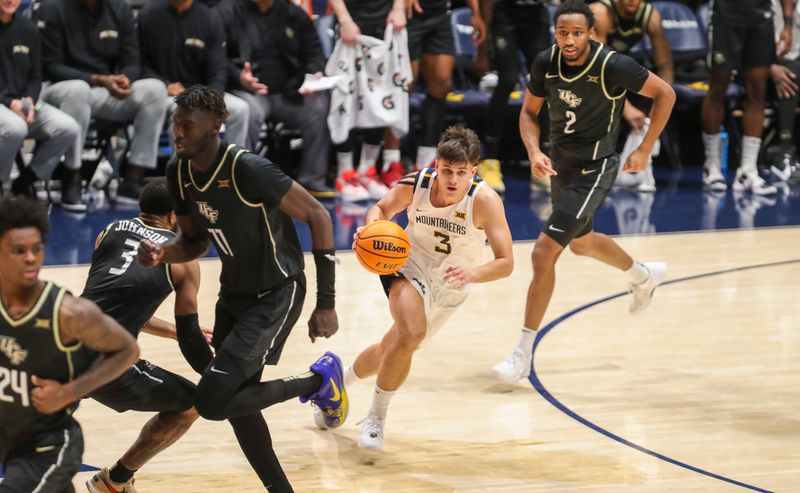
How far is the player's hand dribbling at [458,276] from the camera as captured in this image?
5039 millimetres

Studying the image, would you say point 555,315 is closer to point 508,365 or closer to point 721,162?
point 508,365

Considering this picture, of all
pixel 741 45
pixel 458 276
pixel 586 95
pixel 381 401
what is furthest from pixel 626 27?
pixel 381 401

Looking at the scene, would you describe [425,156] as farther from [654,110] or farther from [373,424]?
[373,424]

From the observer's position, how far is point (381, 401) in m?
5.21

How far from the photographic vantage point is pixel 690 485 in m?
4.75

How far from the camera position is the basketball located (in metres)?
5.08

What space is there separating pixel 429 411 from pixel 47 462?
91.4 inches

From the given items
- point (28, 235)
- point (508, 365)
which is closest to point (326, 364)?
point (508, 365)

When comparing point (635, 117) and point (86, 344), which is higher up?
point (86, 344)

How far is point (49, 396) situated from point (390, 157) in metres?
7.68

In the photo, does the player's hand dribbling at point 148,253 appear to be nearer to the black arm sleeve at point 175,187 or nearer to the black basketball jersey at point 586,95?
the black arm sleeve at point 175,187

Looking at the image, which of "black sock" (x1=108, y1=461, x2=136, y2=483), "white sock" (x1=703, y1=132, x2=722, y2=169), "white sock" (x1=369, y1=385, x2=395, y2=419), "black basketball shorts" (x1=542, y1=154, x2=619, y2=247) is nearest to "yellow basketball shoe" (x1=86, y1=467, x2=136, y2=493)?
"black sock" (x1=108, y1=461, x2=136, y2=483)

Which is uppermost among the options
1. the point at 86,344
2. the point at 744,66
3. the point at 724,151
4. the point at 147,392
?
the point at 86,344

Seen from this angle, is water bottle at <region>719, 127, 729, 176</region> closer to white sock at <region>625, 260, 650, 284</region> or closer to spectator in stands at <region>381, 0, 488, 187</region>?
spectator in stands at <region>381, 0, 488, 187</region>
